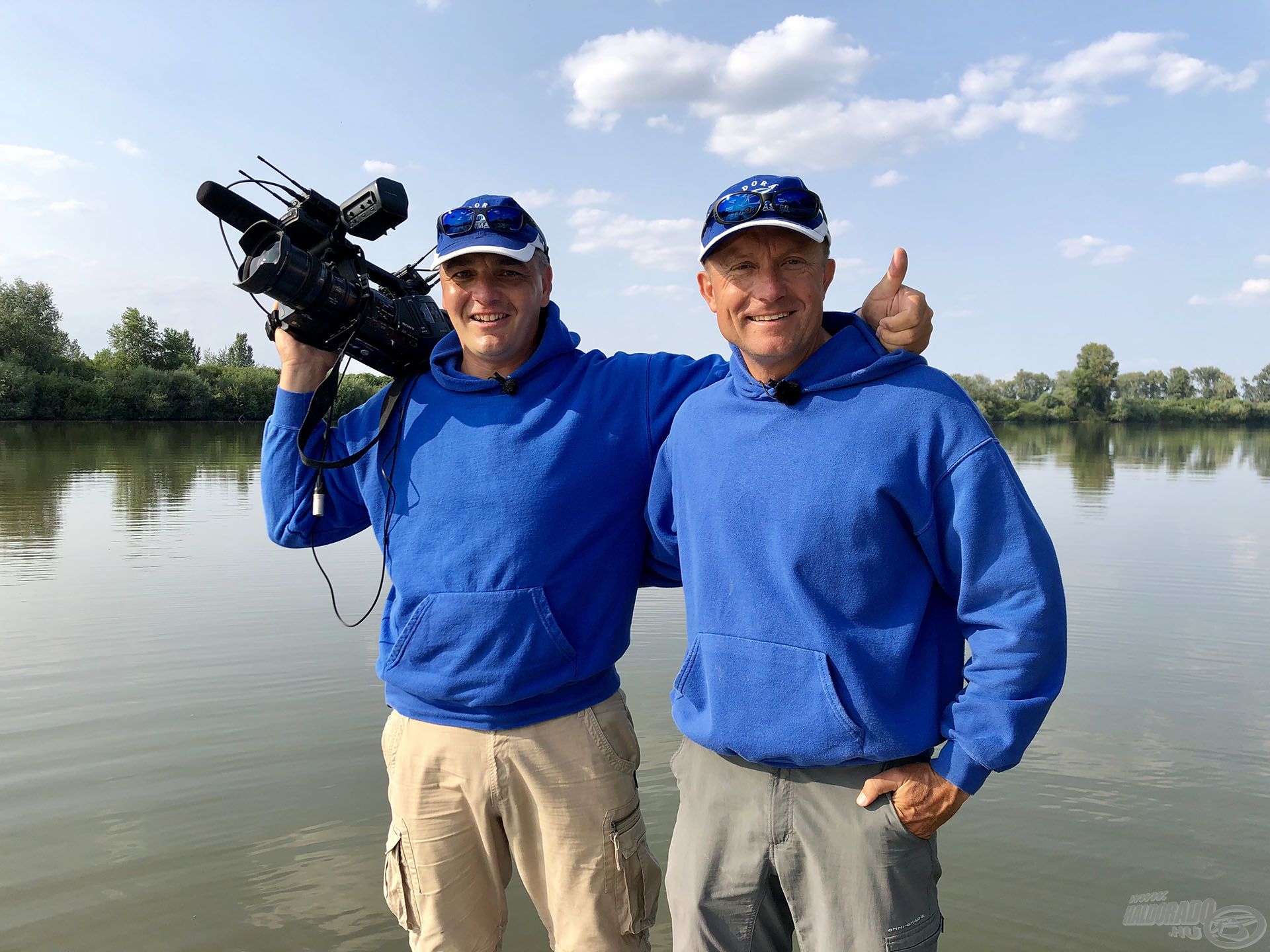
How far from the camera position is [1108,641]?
7676 mm

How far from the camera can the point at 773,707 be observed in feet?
6.18

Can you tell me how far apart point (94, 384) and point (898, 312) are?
48.5 metres

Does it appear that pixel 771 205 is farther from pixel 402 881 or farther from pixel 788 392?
pixel 402 881

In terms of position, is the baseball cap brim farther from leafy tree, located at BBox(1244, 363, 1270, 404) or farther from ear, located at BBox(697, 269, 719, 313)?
leafy tree, located at BBox(1244, 363, 1270, 404)

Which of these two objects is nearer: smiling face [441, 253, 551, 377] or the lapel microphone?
the lapel microphone

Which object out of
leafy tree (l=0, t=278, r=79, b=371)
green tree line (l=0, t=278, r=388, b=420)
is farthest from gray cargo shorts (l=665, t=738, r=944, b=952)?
leafy tree (l=0, t=278, r=79, b=371)

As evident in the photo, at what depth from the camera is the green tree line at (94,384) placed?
130ft

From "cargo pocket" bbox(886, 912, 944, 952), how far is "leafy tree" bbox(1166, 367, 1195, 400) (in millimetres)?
115341

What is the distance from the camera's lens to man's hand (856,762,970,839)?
1.80 meters

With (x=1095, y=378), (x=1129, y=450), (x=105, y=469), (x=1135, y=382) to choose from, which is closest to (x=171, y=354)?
(x=105, y=469)

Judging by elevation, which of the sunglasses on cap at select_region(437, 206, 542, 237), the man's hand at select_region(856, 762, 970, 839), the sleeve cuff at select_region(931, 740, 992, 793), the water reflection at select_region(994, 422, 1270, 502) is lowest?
the water reflection at select_region(994, 422, 1270, 502)

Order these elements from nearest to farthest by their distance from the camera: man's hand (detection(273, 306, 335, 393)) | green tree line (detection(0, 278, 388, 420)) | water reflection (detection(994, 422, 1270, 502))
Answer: man's hand (detection(273, 306, 335, 393)) → water reflection (detection(994, 422, 1270, 502)) → green tree line (detection(0, 278, 388, 420))

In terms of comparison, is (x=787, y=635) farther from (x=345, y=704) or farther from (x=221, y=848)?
(x=345, y=704)

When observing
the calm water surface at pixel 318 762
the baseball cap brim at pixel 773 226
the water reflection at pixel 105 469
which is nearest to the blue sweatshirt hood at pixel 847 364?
the baseball cap brim at pixel 773 226
